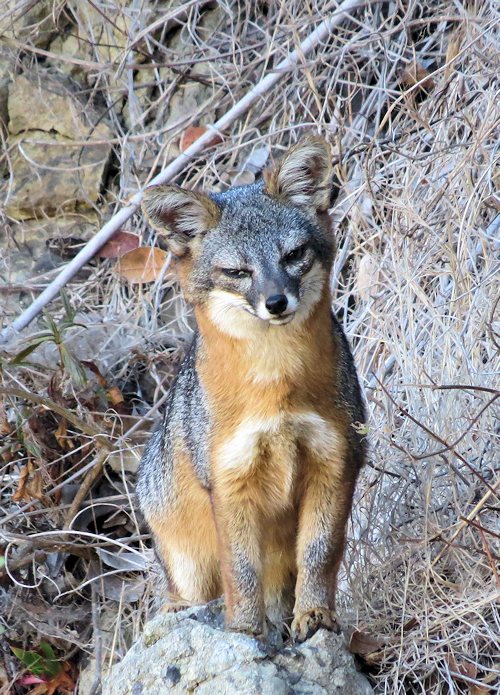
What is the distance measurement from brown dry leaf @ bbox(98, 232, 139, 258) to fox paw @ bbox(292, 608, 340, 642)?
153 inches

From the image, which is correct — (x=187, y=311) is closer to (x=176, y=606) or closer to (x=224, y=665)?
(x=176, y=606)

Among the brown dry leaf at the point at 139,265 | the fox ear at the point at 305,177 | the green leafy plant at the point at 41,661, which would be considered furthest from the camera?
the brown dry leaf at the point at 139,265

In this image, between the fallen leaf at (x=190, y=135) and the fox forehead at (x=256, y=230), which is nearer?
the fox forehead at (x=256, y=230)

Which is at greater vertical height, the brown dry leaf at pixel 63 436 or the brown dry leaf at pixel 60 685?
the brown dry leaf at pixel 63 436

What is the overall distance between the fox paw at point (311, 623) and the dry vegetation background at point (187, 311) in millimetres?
295

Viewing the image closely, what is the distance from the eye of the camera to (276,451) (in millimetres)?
4051

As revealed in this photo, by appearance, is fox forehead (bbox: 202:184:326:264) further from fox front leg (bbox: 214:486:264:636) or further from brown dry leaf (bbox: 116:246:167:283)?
brown dry leaf (bbox: 116:246:167:283)

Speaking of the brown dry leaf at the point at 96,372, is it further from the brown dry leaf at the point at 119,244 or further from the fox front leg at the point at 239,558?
the fox front leg at the point at 239,558

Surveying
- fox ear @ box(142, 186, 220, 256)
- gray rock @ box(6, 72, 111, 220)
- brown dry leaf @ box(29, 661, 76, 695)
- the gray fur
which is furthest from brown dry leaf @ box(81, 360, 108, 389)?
fox ear @ box(142, 186, 220, 256)

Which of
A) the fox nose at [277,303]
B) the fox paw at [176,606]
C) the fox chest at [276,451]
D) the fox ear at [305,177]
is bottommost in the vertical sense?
the fox paw at [176,606]

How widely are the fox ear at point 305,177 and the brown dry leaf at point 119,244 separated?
328 cm

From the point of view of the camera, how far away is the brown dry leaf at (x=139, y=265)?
24.2 ft

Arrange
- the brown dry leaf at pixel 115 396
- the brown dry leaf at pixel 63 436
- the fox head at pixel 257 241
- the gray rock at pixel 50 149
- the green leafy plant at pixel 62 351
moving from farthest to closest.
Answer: the gray rock at pixel 50 149, the brown dry leaf at pixel 115 396, the brown dry leaf at pixel 63 436, the green leafy plant at pixel 62 351, the fox head at pixel 257 241

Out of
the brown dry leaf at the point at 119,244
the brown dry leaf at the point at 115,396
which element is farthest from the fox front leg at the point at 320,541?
the brown dry leaf at the point at 119,244
